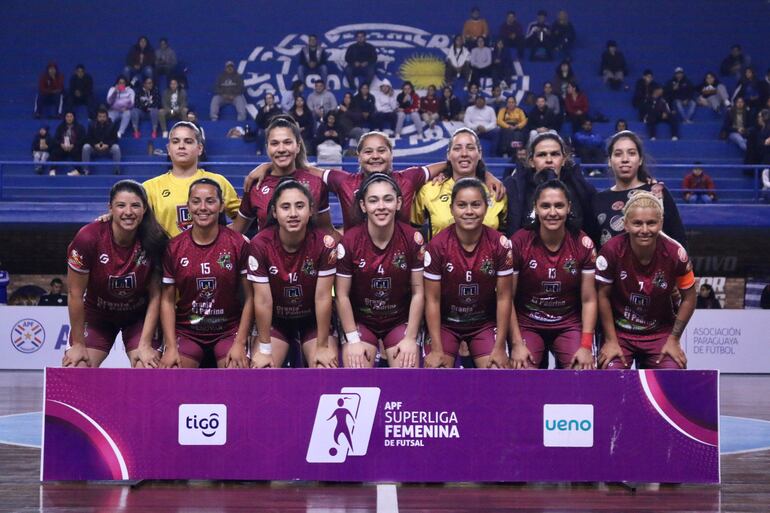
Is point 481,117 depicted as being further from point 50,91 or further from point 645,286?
point 645,286

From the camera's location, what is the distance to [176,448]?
5535 millimetres

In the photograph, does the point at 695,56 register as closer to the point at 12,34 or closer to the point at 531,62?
the point at 531,62

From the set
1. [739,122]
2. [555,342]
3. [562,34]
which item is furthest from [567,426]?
[562,34]

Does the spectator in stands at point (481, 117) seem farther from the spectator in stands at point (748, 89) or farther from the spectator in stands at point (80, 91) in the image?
the spectator in stands at point (80, 91)

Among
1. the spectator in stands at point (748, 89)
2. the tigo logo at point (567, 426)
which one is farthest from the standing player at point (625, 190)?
the spectator in stands at point (748, 89)

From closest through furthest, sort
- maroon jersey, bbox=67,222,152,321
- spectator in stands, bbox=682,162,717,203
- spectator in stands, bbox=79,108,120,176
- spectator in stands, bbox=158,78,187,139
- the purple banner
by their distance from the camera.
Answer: the purple banner → maroon jersey, bbox=67,222,152,321 → spectator in stands, bbox=682,162,717,203 → spectator in stands, bbox=79,108,120,176 → spectator in stands, bbox=158,78,187,139

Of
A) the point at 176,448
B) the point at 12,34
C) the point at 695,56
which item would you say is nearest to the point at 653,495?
the point at 176,448

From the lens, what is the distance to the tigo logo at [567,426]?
5.50 meters

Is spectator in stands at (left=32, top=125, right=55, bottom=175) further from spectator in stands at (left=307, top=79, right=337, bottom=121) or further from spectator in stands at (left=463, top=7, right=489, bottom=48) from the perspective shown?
spectator in stands at (left=463, top=7, right=489, bottom=48)

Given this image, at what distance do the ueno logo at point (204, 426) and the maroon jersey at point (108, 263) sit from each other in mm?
1034

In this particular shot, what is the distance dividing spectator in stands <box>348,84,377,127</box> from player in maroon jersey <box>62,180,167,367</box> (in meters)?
11.8

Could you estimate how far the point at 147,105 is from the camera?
1819 cm

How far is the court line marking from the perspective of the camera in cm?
491

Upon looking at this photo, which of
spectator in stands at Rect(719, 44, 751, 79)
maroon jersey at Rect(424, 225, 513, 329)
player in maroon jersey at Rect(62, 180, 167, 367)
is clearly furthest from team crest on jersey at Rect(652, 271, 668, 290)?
spectator in stands at Rect(719, 44, 751, 79)
